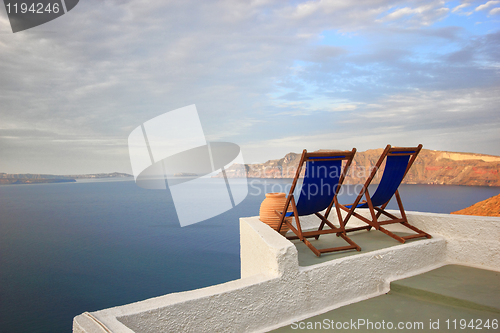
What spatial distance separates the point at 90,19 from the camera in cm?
5009

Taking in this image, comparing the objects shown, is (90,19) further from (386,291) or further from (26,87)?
(386,291)

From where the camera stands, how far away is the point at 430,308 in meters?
2.55

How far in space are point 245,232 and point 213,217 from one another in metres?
40.1

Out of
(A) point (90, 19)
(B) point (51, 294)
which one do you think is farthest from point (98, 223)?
(A) point (90, 19)

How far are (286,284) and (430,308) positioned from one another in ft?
4.25

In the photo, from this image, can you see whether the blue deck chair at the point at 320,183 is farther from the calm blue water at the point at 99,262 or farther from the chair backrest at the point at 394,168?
the calm blue water at the point at 99,262

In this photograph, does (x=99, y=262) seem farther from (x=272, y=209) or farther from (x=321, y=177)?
(x=321, y=177)

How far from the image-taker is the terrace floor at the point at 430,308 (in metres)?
2.29

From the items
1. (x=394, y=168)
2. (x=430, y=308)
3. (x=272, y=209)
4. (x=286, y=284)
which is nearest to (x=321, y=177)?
(x=272, y=209)

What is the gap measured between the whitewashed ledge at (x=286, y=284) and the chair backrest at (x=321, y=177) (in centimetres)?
61

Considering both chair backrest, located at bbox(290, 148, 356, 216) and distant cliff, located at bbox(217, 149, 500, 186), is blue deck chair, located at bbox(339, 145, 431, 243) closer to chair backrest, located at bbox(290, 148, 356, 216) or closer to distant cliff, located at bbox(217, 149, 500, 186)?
chair backrest, located at bbox(290, 148, 356, 216)

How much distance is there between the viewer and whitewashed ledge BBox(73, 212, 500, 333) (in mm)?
1993

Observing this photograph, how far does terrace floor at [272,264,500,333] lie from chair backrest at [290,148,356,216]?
1.13 m

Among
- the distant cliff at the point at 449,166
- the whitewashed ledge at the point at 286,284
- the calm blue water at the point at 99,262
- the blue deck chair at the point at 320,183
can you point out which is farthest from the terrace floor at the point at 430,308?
the distant cliff at the point at 449,166
